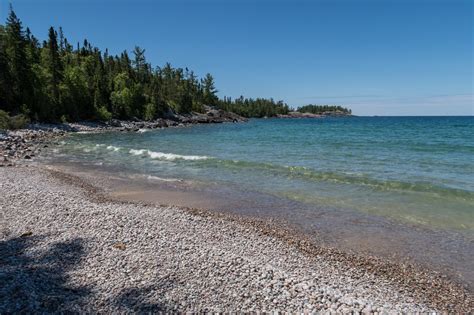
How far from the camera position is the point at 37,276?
6664mm

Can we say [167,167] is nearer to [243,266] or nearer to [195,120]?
[243,266]

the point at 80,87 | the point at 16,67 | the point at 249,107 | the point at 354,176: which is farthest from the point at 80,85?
the point at 249,107

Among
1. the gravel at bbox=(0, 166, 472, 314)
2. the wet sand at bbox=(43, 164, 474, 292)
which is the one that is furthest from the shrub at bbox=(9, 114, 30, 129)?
the gravel at bbox=(0, 166, 472, 314)

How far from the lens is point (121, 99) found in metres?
84.6

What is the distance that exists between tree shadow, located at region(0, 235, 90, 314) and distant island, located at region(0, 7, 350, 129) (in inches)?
1725

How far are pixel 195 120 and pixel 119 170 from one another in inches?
3521

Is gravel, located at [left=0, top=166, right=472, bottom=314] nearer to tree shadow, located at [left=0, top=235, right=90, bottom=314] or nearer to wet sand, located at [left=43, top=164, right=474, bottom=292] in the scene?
tree shadow, located at [left=0, top=235, right=90, bottom=314]

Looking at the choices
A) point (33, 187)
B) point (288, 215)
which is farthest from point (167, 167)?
point (288, 215)

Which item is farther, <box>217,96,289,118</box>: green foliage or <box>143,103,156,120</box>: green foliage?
<box>217,96,289,118</box>: green foliage

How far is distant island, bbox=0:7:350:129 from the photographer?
55250mm

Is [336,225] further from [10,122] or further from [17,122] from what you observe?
[17,122]

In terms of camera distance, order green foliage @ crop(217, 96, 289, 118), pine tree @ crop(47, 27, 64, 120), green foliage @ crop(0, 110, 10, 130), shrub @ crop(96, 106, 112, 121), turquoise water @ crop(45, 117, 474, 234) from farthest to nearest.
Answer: green foliage @ crop(217, 96, 289, 118) < shrub @ crop(96, 106, 112, 121) < pine tree @ crop(47, 27, 64, 120) < green foliage @ crop(0, 110, 10, 130) < turquoise water @ crop(45, 117, 474, 234)

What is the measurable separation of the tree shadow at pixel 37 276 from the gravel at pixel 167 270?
2 centimetres

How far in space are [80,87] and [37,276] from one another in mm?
74319
